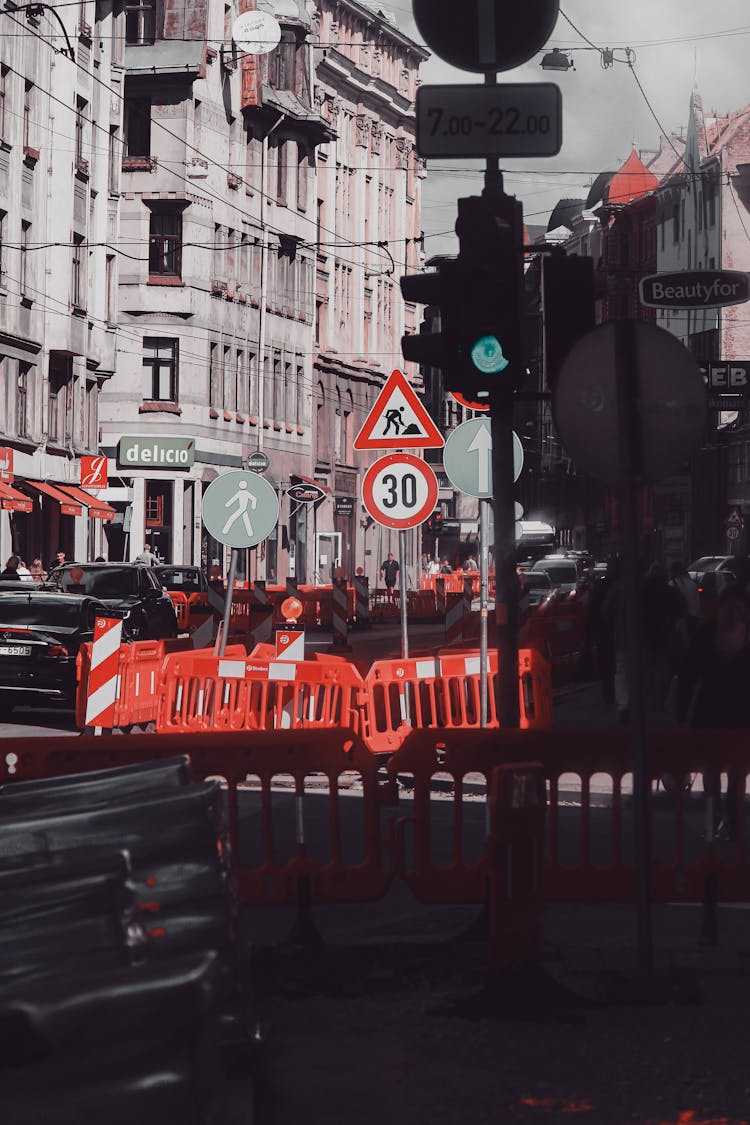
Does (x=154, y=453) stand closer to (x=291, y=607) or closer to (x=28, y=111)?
(x=28, y=111)

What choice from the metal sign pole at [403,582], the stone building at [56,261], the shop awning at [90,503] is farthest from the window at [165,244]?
the metal sign pole at [403,582]

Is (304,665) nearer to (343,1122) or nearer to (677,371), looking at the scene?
(677,371)

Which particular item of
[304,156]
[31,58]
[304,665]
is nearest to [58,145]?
[31,58]

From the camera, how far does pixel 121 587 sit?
32406 millimetres

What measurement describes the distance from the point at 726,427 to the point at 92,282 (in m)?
37.0

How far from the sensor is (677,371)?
8.69 meters

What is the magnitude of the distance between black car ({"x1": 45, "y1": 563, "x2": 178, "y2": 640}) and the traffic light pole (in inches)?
833

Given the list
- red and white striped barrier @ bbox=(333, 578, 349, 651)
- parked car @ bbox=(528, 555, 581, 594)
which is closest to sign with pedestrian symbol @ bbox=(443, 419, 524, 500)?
red and white striped barrier @ bbox=(333, 578, 349, 651)

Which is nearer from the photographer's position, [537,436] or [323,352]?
[323,352]

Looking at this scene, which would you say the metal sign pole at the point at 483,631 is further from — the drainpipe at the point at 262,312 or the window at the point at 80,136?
the drainpipe at the point at 262,312

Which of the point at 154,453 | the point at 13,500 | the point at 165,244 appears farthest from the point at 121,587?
the point at 165,244

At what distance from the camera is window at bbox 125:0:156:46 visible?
73438mm

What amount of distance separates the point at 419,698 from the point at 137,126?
57800 millimetres

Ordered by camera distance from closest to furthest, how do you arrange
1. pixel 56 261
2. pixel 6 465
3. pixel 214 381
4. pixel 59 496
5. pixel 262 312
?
pixel 6 465
pixel 59 496
pixel 56 261
pixel 214 381
pixel 262 312
